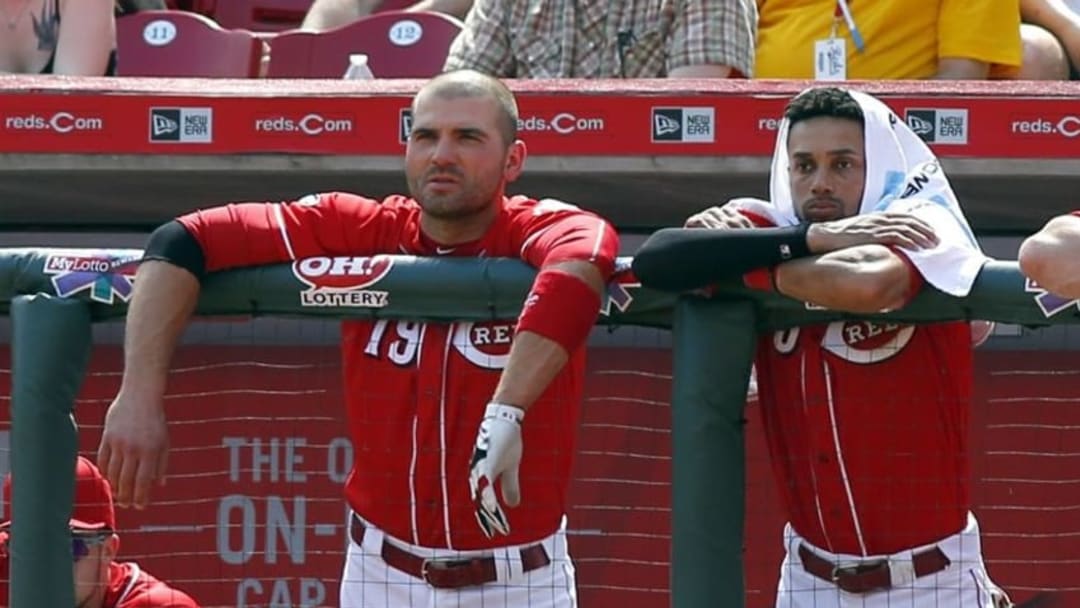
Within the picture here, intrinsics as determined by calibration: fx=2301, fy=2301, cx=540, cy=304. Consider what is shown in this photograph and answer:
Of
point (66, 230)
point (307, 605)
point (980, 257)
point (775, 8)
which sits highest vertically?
point (775, 8)

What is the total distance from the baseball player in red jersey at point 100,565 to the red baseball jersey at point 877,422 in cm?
131

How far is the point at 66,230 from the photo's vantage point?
598 cm

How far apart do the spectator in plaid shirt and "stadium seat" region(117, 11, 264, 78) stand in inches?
34.8

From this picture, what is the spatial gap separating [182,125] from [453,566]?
6.03 ft

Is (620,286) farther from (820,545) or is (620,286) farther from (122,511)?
(122,511)

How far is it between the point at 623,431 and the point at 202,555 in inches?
40.1

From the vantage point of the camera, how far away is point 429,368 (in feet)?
12.6

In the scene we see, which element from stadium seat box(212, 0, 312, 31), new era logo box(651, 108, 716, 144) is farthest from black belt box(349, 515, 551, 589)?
stadium seat box(212, 0, 312, 31)

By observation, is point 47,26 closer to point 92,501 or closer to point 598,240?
point 92,501

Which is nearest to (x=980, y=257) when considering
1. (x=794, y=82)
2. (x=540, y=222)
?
(x=540, y=222)

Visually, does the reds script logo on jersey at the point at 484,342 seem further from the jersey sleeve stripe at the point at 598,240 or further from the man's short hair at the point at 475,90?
the man's short hair at the point at 475,90

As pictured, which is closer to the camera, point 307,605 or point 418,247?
point 418,247

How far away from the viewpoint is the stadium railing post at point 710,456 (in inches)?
136

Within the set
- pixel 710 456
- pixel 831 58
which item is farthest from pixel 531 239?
pixel 831 58
